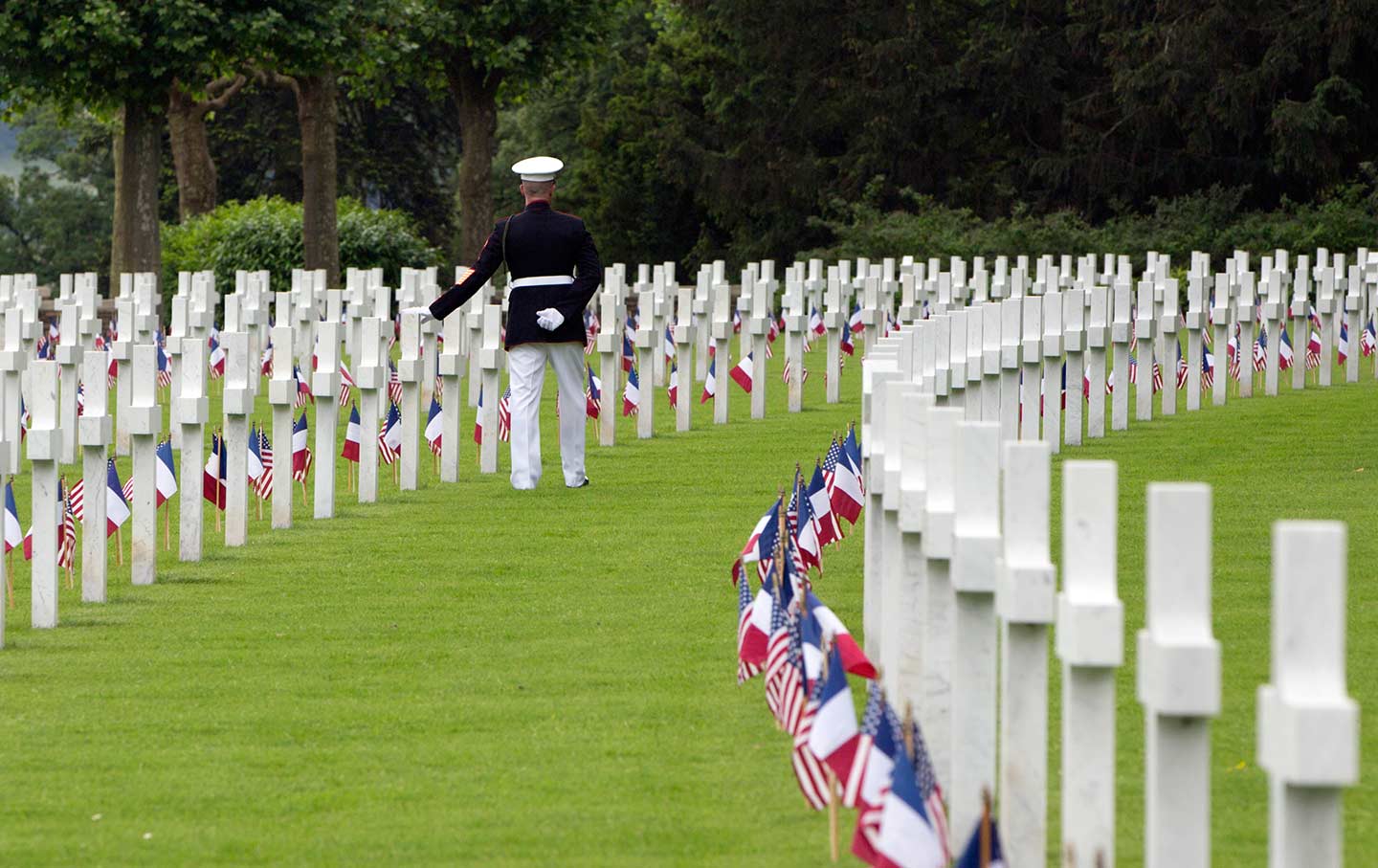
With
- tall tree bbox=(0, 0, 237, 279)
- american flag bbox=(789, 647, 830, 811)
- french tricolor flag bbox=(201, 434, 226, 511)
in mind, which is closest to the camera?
american flag bbox=(789, 647, 830, 811)

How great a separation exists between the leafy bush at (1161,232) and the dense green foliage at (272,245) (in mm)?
8405

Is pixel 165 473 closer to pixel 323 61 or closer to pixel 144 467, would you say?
pixel 144 467

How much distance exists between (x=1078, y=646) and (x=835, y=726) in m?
1.04

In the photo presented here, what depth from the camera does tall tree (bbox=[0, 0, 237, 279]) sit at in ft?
99.9

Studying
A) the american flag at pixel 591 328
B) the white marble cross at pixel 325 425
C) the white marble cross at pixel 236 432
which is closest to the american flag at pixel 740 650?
the white marble cross at pixel 236 432

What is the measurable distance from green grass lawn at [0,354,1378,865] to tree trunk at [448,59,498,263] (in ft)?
101

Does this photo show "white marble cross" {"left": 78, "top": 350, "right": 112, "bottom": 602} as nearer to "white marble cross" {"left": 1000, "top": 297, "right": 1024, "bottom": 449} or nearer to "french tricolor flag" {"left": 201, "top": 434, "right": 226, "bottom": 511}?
"french tricolor flag" {"left": 201, "top": 434, "right": 226, "bottom": 511}

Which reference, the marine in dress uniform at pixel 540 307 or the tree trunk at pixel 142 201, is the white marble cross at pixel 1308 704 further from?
the tree trunk at pixel 142 201

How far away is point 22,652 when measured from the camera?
372 inches

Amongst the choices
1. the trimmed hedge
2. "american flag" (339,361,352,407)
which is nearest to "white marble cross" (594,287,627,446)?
"american flag" (339,361,352,407)

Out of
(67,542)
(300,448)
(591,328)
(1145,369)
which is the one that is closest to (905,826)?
(67,542)

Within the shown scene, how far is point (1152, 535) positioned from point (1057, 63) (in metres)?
48.5

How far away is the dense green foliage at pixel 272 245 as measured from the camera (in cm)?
3712

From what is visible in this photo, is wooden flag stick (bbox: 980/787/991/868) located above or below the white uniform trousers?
below
